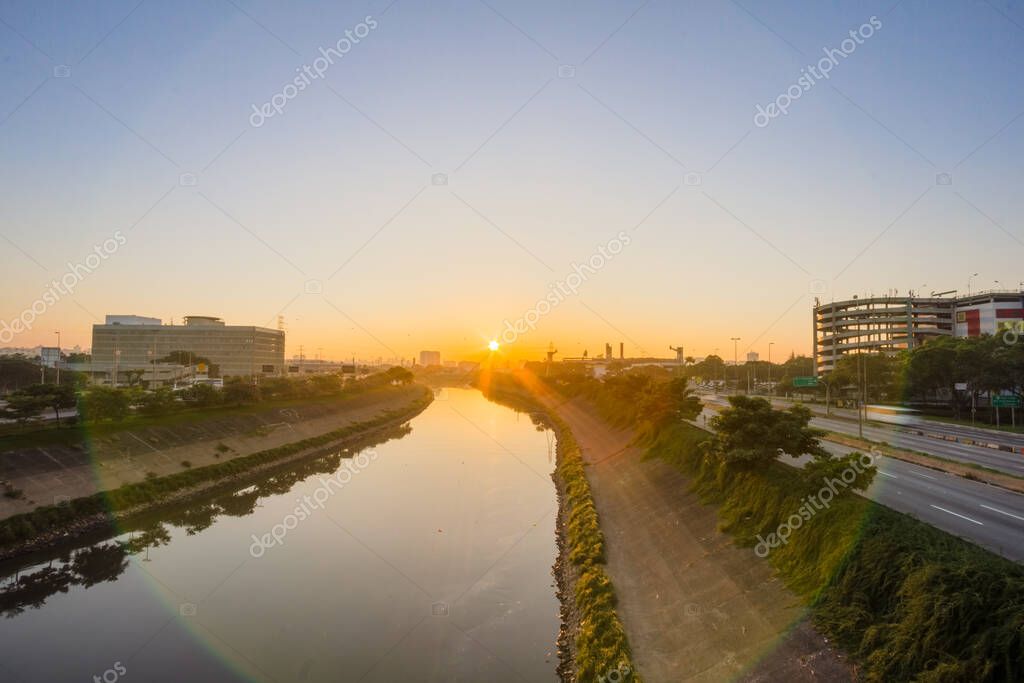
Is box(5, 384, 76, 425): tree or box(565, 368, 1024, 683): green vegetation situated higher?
box(5, 384, 76, 425): tree

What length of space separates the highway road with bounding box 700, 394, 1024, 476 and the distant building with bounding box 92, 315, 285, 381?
121038 millimetres

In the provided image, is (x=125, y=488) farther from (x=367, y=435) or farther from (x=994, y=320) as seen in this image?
(x=994, y=320)

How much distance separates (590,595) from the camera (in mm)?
19922

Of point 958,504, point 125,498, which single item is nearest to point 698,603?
point 958,504

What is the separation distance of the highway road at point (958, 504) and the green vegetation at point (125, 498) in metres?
36.7

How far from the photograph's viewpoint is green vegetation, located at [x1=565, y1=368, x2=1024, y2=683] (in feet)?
34.6

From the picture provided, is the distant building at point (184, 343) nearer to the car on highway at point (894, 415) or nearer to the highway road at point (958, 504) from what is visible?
the car on highway at point (894, 415)

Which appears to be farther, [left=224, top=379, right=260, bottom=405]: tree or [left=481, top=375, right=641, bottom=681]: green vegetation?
[left=224, top=379, right=260, bottom=405]: tree

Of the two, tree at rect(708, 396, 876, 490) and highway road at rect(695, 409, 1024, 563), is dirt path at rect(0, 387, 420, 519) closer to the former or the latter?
tree at rect(708, 396, 876, 490)

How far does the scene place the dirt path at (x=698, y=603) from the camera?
1365 centimetres

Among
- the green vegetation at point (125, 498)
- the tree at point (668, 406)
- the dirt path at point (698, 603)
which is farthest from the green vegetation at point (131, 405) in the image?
the tree at point (668, 406)

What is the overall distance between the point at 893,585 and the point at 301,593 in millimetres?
19402

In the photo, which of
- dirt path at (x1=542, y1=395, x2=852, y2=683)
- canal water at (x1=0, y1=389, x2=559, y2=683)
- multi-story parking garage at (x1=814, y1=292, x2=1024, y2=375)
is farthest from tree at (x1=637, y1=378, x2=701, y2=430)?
multi-story parking garage at (x1=814, y1=292, x2=1024, y2=375)

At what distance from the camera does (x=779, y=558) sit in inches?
703
